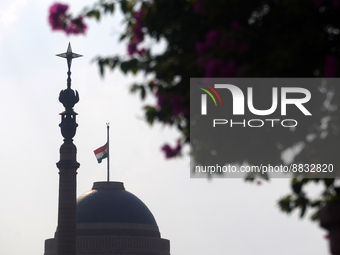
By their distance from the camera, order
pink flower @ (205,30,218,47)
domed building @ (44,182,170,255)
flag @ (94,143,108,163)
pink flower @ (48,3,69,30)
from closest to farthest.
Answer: pink flower @ (205,30,218,47) < pink flower @ (48,3,69,30) < flag @ (94,143,108,163) < domed building @ (44,182,170,255)

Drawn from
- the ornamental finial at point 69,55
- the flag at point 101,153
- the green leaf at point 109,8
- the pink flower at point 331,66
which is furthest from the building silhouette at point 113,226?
the pink flower at point 331,66

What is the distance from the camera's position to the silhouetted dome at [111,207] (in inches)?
5015

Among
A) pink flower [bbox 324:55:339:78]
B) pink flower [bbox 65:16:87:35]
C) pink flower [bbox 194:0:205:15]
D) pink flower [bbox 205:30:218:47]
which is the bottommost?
pink flower [bbox 324:55:339:78]

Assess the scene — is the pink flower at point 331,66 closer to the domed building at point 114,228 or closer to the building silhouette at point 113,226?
the building silhouette at point 113,226

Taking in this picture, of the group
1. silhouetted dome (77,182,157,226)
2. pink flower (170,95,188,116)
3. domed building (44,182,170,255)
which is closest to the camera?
pink flower (170,95,188,116)

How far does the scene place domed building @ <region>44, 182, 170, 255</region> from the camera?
126 metres

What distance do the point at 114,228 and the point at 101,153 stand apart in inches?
769

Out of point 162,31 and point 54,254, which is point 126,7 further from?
point 54,254

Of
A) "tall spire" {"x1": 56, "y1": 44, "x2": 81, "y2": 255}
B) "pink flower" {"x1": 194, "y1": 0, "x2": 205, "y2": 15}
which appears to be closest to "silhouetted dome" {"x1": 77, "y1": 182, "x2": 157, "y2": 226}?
"tall spire" {"x1": 56, "y1": 44, "x2": 81, "y2": 255}

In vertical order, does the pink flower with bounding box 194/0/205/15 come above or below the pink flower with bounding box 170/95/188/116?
above

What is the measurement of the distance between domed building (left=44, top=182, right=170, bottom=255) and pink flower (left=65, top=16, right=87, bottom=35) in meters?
113

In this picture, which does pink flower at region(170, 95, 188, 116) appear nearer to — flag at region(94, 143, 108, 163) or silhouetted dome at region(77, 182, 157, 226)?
flag at region(94, 143, 108, 163)

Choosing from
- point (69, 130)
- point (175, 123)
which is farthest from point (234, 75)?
point (69, 130)

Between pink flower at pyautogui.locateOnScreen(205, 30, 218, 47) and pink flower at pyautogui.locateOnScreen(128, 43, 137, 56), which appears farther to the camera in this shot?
pink flower at pyautogui.locateOnScreen(128, 43, 137, 56)
